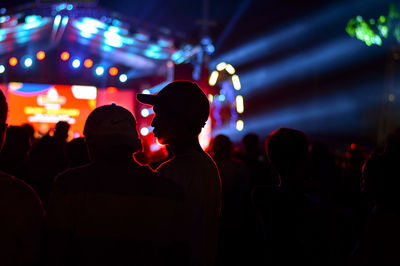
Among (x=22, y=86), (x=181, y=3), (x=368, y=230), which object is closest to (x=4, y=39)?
(x=22, y=86)

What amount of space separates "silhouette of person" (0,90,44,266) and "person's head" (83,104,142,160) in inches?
14.9

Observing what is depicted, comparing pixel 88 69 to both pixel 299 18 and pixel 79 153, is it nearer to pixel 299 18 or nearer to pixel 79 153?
pixel 79 153

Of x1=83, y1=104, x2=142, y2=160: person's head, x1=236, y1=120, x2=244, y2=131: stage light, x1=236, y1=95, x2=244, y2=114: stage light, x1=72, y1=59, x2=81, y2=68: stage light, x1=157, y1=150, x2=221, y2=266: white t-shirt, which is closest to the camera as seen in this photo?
x1=83, y1=104, x2=142, y2=160: person's head

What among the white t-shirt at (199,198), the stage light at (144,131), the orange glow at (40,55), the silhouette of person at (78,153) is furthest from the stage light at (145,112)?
the white t-shirt at (199,198)

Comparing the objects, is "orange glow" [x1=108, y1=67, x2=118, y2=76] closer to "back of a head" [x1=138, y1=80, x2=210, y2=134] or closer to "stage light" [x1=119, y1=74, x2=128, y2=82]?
"stage light" [x1=119, y1=74, x2=128, y2=82]

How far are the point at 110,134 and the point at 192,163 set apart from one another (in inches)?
20.1

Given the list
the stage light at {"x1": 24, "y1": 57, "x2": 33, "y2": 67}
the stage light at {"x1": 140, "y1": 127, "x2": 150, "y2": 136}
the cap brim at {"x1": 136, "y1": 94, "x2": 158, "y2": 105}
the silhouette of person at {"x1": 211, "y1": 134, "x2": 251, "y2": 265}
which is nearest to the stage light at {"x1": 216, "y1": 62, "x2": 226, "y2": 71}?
the stage light at {"x1": 140, "y1": 127, "x2": 150, "y2": 136}

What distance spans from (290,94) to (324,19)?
3.59 m

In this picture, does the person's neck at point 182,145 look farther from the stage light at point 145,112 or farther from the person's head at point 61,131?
the stage light at point 145,112

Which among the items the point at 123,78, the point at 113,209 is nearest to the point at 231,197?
the point at 113,209

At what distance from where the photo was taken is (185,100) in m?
2.65

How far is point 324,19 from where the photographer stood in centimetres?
2086

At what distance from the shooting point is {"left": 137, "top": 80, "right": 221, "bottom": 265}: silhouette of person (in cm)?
241

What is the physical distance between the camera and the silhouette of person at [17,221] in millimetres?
1842
